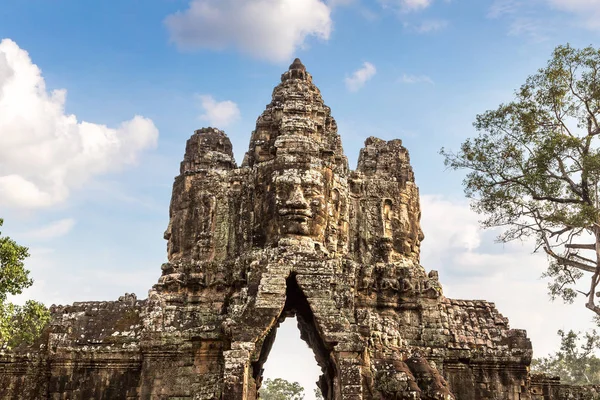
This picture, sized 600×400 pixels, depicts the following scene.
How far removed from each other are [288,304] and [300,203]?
7.52ft

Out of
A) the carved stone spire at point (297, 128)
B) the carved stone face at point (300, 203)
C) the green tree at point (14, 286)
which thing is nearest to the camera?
the green tree at point (14, 286)

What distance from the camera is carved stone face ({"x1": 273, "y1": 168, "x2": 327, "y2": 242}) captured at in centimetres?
1349

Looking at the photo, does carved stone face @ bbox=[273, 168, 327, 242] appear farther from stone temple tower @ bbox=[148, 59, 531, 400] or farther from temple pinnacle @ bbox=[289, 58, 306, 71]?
temple pinnacle @ bbox=[289, 58, 306, 71]

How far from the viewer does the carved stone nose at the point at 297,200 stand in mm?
13508

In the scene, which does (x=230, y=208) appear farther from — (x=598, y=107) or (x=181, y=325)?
(x=598, y=107)

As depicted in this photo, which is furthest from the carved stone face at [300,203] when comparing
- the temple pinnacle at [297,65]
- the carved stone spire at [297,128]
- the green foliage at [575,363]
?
the green foliage at [575,363]

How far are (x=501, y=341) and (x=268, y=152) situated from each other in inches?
296

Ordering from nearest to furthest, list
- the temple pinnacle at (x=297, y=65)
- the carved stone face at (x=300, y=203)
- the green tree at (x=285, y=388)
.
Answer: the carved stone face at (x=300, y=203)
the temple pinnacle at (x=297, y=65)
the green tree at (x=285, y=388)

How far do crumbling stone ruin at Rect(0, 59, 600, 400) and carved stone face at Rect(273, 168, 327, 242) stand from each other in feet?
0.11

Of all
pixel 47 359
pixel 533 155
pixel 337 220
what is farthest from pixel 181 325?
pixel 533 155

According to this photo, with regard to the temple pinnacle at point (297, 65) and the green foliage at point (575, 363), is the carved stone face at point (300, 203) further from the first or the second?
the green foliage at point (575, 363)

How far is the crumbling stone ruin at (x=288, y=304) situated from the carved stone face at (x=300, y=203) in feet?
0.11

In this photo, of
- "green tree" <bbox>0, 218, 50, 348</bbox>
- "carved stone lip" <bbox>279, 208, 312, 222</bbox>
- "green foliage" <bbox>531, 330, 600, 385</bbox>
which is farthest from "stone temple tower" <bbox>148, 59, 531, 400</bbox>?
"green foliage" <bbox>531, 330, 600, 385</bbox>

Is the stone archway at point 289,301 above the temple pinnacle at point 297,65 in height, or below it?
below
